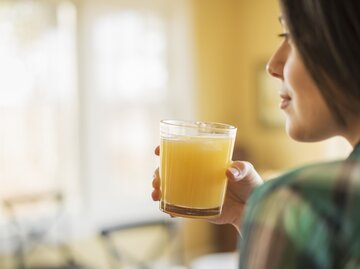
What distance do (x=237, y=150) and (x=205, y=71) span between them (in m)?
0.69

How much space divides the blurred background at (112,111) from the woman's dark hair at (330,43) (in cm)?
295

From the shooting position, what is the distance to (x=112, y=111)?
4184 mm

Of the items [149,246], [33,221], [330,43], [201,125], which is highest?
[330,43]

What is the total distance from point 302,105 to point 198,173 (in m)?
0.33

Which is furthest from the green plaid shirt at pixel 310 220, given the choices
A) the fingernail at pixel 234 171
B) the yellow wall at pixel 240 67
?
the yellow wall at pixel 240 67

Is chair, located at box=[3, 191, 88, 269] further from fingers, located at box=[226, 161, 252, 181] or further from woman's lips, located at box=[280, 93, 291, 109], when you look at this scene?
woman's lips, located at box=[280, 93, 291, 109]

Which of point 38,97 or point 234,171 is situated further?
point 38,97

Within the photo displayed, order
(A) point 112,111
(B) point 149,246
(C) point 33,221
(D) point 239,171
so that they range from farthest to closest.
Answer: (B) point 149,246
(A) point 112,111
(C) point 33,221
(D) point 239,171

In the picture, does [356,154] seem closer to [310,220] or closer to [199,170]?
[310,220]

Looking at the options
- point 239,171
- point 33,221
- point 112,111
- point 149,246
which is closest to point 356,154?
point 239,171

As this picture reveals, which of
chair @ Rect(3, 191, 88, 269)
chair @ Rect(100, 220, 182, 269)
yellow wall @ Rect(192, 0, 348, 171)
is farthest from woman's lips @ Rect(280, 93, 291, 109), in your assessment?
yellow wall @ Rect(192, 0, 348, 171)

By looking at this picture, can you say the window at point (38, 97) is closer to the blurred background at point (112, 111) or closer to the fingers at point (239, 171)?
the blurred background at point (112, 111)

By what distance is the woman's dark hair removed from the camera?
1.56 feet

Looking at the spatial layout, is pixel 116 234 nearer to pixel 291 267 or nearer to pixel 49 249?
pixel 49 249
